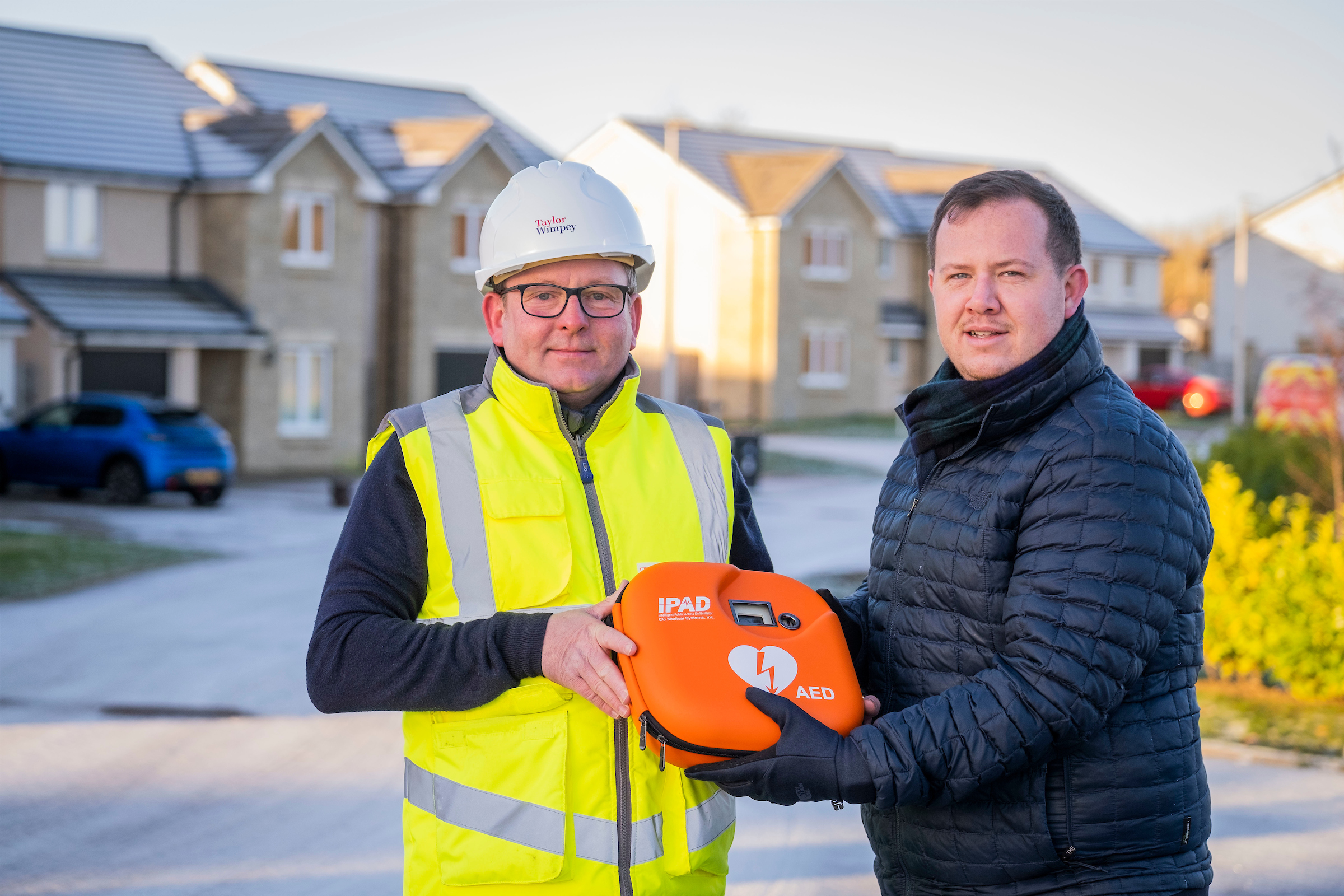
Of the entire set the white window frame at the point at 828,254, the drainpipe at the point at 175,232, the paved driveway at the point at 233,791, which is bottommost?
the paved driveway at the point at 233,791

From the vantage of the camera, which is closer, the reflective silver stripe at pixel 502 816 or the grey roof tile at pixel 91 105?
the reflective silver stripe at pixel 502 816

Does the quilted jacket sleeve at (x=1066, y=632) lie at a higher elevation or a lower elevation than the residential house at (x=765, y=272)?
lower

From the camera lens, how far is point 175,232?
30.8 metres

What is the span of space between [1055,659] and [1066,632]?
0.06m

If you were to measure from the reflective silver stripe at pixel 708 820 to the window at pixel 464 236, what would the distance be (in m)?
31.4

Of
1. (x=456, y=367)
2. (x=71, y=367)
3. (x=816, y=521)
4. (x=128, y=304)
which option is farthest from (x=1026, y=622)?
(x=456, y=367)

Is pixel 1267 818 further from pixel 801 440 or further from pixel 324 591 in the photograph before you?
pixel 801 440

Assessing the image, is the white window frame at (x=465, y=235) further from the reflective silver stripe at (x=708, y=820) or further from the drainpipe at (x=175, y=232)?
the reflective silver stripe at (x=708, y=820)

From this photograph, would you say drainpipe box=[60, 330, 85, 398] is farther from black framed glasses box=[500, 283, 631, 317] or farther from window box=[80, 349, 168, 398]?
black framed glasses box=[500, 283, 631, 317]

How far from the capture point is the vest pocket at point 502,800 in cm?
295

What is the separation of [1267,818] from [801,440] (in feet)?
104

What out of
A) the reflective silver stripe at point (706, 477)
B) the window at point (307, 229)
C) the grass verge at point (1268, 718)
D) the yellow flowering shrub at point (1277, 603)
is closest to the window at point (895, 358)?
the window at point (307, 229)

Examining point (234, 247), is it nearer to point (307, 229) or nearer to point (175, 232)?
point (175, 232)

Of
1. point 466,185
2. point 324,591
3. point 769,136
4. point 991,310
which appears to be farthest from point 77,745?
point 769,136
